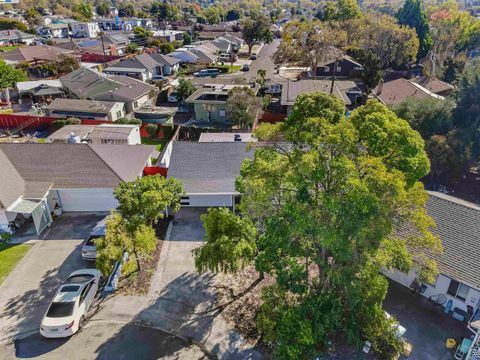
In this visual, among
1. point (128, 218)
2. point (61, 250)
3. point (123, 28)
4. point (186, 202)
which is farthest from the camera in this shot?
point (123, 28)

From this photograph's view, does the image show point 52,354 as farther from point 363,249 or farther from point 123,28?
point 123,28

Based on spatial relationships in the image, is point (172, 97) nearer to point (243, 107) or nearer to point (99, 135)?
point (243, 107)

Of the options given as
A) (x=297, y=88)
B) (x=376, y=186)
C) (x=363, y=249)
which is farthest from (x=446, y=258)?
(x=297, y=88)

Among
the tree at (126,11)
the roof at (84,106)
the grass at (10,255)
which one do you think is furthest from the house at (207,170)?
the tree at (126,11)

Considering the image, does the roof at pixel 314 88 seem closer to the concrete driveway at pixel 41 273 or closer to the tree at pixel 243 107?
the tree at pixel 243 107

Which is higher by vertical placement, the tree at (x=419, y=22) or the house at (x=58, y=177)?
the tree at (x=419, y=22)

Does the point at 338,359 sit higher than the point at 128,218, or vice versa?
the point at 128,218
